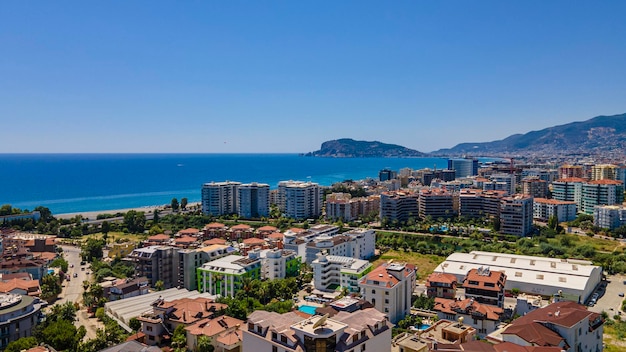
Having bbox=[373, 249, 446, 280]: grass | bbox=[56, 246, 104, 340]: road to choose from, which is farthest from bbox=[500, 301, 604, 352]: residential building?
bbox=[56, 246, 104, 340]: road

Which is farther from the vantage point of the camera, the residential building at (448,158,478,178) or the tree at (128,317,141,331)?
the residential building at (448,158,478,178)

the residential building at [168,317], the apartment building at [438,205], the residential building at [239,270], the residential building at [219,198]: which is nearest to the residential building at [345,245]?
the residential building at [239,270]

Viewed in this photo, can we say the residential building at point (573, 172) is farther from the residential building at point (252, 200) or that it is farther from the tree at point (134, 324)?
the tree at point (134, 324)

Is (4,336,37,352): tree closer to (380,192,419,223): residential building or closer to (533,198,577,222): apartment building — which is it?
(380,192,419,223): residential building

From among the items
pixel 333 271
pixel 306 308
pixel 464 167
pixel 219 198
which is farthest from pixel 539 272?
pixel 464 167

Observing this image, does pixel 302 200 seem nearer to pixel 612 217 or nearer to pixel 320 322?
pixel 612 217

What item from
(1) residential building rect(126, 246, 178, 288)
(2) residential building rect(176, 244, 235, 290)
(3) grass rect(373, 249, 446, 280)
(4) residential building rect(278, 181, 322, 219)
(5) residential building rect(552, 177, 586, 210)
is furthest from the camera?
(5) residential building rect(552, 177, 586, 210)
